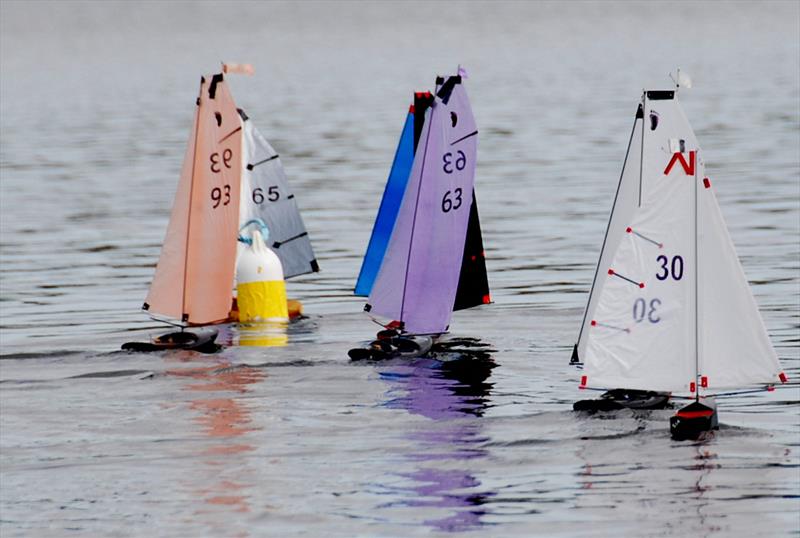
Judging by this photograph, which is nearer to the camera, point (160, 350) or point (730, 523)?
point (730, 523)

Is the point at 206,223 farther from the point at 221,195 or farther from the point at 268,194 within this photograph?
the point at 268,194

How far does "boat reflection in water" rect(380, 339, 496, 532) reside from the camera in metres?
25.6

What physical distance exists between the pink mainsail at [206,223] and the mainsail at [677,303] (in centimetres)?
1150

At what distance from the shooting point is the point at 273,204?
1649 inches

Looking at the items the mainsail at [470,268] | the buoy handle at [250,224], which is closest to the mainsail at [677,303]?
the mainsail at [470,268]

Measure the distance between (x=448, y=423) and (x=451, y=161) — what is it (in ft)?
22.2

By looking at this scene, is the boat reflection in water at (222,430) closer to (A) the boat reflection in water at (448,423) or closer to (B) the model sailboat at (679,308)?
(A) the boat reflection in water at (448,423)

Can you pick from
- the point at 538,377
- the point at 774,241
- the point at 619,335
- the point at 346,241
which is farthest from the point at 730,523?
the point at 346,241

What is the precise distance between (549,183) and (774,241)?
21210mm

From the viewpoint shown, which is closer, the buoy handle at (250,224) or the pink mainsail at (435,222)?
the pink mainsail at (435,222)

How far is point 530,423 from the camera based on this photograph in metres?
30.1

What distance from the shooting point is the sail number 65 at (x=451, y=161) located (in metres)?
35.6

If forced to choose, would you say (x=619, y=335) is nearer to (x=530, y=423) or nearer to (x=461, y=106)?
(x=530, y=423)

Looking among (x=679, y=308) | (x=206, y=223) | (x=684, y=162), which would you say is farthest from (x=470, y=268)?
(x=684, y=162)
